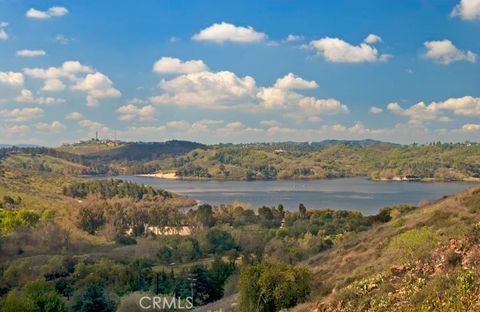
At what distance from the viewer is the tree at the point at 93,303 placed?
50.6m

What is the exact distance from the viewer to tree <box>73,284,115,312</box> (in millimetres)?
50625

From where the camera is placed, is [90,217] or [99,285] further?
[90,217]

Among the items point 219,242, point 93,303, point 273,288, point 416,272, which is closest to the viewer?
point 416,272

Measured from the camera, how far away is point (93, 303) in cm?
5091

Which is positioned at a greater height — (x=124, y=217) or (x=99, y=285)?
(x=124, y=217)

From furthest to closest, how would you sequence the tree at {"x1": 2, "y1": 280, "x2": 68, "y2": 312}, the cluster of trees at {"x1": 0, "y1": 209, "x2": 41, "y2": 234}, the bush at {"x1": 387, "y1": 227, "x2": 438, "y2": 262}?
1. the cluster of trees at {"x1": 0, "y1": 209, "x2": 41, "y2": 234}
2. the tree at {"x1": 2, "y1": 280, "x2": 68, "y2": 312}
3. the bush at {"x1": 387, "y1": 227, "x2": 438, "y2": 262}

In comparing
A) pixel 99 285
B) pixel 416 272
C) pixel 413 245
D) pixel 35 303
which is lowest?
pixel 99 285

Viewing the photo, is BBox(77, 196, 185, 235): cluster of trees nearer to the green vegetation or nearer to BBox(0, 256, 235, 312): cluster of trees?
the green vegetation

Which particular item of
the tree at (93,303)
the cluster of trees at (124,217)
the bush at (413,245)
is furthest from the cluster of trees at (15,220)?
the bush at (413,245)

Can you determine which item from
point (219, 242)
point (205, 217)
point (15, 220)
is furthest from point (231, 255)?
point (15, 220)

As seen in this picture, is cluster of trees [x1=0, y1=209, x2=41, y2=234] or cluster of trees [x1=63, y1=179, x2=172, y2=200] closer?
cluster of trees [x1=0, y1=209, x2=41, y2=234]

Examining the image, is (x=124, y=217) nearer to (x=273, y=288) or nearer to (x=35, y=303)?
(x=35, y=303)

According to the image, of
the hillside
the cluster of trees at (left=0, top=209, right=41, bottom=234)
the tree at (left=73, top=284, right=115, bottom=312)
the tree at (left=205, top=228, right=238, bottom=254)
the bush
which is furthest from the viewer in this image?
the cluster of trees at (left=0, top=209, right=41, bottom=234)

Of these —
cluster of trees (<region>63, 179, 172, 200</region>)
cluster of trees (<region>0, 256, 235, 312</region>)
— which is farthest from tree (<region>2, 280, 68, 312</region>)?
cluster of trees (<region>63, 179, 172, 200</region>)
